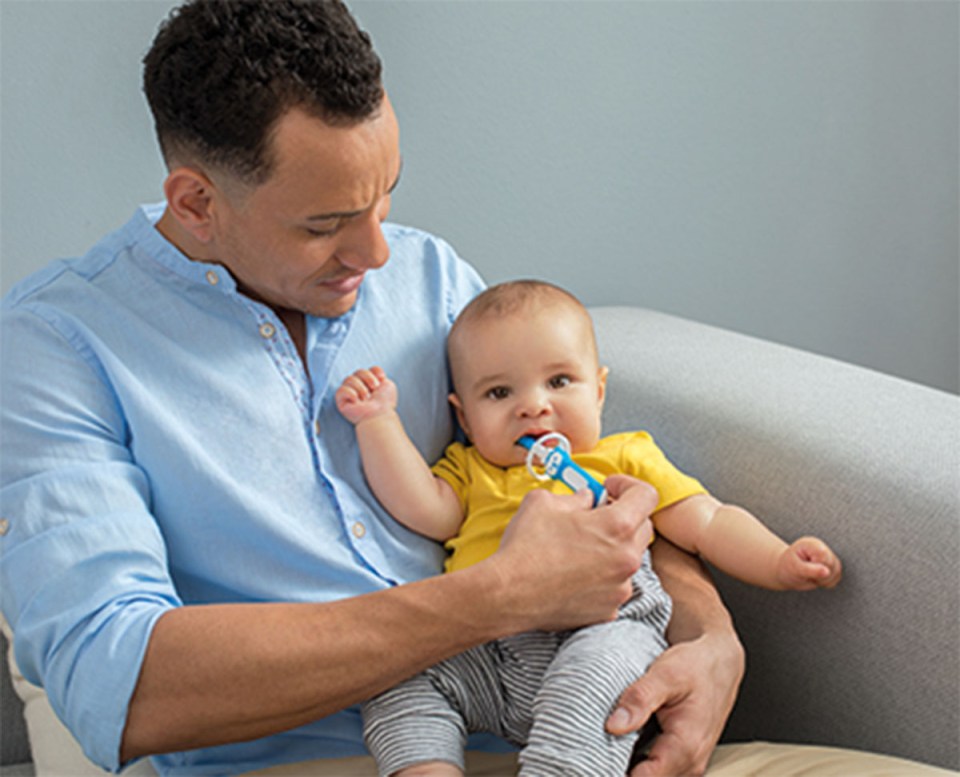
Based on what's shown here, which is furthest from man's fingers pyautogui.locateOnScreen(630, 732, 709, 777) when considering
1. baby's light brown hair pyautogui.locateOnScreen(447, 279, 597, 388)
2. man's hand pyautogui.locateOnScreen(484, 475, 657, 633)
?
baby's light brown hair pyautogui.locateOnScreen(447, 279, 597, 388)

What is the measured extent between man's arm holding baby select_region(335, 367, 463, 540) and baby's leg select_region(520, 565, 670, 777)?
0.75 feet

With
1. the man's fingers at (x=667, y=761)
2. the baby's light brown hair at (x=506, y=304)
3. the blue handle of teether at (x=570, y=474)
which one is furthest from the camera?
the baby's light brown hair at (x=506, y=304)

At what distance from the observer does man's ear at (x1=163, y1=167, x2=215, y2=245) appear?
120 centimetres

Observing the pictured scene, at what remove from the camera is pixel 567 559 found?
1182 millimetres

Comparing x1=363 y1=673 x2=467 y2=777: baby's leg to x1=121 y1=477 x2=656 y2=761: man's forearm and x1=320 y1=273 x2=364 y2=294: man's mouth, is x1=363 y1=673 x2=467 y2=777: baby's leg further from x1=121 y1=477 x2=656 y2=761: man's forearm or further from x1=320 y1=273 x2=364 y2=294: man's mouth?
x1=320 y1=273 x2=364 y2=294: man's mouth

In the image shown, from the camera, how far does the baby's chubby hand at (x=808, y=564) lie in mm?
1267

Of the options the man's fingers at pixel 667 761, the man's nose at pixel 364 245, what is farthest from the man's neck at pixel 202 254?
the man's fingers at pixel 667 761

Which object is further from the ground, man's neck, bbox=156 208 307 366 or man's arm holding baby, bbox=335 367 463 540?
man's neck, bbox=156 208 307 366

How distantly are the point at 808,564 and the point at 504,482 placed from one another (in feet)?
1.10

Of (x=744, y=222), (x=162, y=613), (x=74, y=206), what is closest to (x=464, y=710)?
(x=162, y=613)

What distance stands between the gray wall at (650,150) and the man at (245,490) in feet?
1.07

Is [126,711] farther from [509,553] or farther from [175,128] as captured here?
[175,128]

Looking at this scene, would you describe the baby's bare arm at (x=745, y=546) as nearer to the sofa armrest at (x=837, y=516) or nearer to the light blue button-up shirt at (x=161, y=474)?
the sofa armrest at (x=837, y=516)

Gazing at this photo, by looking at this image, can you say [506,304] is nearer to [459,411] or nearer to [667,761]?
[459,411]
